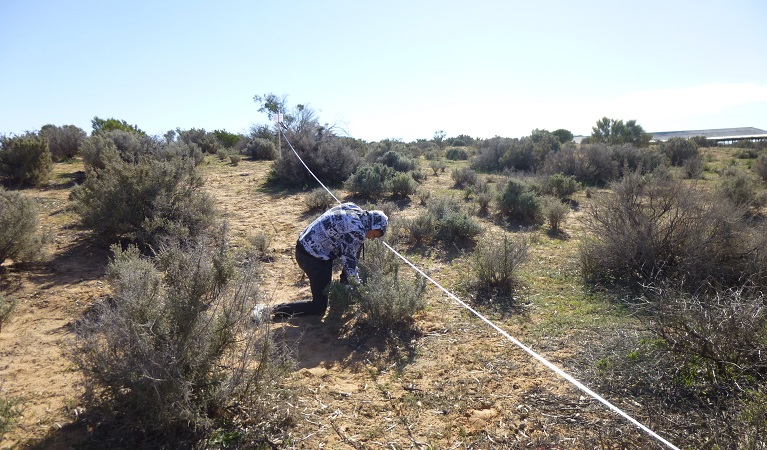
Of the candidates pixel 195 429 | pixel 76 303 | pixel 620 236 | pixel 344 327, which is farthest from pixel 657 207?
pixel 76 303

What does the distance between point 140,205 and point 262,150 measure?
11028 mm

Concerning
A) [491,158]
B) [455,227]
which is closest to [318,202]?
[455,227]

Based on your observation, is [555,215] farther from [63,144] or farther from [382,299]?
[63,144]

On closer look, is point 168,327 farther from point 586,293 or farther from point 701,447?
point 586,293

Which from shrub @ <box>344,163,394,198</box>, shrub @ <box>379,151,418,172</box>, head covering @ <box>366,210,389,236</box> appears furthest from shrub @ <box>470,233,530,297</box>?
shrub @ <box>379,151,418,172</box>

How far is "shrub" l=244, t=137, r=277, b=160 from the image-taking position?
1712cm

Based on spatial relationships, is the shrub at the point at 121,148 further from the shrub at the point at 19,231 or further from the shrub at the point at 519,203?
the shrub at the point at 519,203

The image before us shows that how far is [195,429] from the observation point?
8.68 ft

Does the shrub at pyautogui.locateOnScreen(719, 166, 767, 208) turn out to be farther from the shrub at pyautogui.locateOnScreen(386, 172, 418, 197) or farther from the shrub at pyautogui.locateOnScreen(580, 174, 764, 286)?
the shrub at pyautogui.locateOnScreen(386, 172, 418, 197)

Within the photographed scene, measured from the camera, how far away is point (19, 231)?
5645 millimetres

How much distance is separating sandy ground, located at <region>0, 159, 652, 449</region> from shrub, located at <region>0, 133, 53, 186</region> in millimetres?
5882

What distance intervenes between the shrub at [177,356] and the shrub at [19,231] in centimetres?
371

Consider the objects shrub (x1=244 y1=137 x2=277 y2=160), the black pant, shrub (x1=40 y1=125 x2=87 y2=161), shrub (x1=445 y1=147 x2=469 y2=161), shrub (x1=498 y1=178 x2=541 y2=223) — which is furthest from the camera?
shrub (x1=445 y1=147 x2=469 y2=161)

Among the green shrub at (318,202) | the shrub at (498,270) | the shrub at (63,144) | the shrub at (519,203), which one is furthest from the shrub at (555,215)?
the shrub at (63,144)
